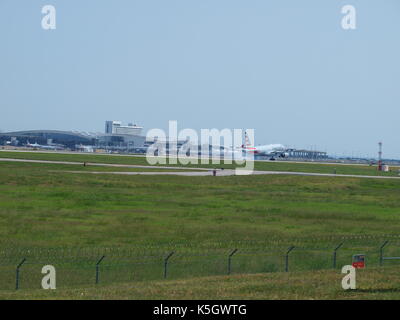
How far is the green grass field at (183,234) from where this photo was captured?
22.5 metres

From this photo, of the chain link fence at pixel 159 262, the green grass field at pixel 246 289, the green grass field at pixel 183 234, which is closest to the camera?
the green grass field at pixel 246 289

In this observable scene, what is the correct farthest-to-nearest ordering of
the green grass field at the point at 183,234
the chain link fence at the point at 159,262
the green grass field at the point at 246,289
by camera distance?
the chain link fence at the point at 159,262 → the green grass field at the point at 183,234 → the green grass field at the point at 246,289

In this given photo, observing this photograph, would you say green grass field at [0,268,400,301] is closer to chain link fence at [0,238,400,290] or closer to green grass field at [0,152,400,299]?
green grass field at [0,152,400,299]

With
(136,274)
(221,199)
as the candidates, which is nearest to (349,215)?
(221,199)

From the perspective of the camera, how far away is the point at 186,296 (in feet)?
63.8

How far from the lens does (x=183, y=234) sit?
37.4 meters

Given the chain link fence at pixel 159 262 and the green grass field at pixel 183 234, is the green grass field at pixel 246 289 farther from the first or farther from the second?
the chain link fence at pixel 159 262

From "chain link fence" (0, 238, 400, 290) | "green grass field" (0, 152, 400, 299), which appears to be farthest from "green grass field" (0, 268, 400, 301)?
"chain link fence" (0, 238, 400, 290)

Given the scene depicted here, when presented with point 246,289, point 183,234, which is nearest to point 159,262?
point 246,289

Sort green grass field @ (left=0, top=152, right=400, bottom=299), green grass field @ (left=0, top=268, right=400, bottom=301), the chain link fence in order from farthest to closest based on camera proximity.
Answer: the chain link fence → green grass field @ (left=0, top=152, right=400, bottom=299) → green grass field @ (left=0, top=268, right=400, bottom=301)

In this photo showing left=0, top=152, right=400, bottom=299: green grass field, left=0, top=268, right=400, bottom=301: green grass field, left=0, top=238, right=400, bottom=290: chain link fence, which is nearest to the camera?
left=0, top=268, right=400, bottom=301: green grass field

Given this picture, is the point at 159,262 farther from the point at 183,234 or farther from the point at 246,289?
the point at 183,234

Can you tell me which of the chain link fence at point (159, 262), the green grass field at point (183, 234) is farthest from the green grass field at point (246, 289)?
the chain link fence at point (159, 262)

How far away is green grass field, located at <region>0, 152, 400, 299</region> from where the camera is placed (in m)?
22.5
